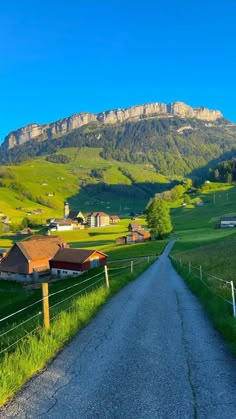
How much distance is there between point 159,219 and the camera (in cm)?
11319

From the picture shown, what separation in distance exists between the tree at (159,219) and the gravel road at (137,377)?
3832 inches

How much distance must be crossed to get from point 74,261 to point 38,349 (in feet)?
203

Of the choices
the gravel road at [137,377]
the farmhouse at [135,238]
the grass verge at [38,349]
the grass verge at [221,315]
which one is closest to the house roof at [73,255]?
the farmhouse at [135,238]

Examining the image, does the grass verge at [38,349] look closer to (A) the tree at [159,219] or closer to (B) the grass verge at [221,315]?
(B) the grass verge at [221,315]

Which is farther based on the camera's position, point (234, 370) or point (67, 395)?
point (234, 370)

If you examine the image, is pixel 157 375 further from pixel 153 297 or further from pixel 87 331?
pixel 153 297

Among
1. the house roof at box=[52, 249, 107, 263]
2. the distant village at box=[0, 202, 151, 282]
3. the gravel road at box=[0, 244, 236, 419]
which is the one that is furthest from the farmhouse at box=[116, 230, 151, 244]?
the gravel road at box=[0, 244, 236, 419]

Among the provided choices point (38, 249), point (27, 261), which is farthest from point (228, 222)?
point (27, 261)

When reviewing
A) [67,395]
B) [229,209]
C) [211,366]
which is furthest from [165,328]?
[229,209]

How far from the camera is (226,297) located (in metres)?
18.6

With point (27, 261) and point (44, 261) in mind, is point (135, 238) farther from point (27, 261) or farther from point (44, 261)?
point (27, 261)

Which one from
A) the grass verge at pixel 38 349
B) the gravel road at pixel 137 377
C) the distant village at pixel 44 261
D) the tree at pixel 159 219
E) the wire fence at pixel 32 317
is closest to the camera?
the gravel road at pixel 137 377

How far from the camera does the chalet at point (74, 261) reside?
71.6 meters

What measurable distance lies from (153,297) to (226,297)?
5.99m
